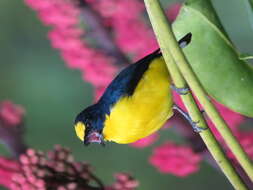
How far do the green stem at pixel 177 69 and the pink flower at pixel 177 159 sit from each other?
1.51ft

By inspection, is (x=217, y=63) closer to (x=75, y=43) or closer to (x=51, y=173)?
(x=51, y=173)

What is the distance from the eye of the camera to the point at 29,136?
1.61m

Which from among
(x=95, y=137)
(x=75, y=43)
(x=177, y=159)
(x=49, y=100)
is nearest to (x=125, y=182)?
(x=95, y=137)

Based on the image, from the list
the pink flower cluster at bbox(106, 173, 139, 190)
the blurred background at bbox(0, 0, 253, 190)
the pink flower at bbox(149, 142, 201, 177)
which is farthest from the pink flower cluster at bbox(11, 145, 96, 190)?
the blurred background at bbox(0, 0, 253, 190)

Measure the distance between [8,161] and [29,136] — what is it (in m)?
0.84

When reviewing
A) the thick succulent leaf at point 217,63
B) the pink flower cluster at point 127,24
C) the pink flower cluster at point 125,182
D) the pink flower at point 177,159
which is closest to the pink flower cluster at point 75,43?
the pink flower cluster at point 127,24

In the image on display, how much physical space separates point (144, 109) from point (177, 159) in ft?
0.93

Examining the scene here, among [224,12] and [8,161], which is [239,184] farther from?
[224,12]

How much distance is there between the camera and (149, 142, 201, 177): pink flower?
2.89 feet

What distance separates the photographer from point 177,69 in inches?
15.6

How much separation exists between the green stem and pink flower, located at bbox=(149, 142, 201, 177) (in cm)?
46

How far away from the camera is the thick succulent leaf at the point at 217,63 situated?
45 centimetres

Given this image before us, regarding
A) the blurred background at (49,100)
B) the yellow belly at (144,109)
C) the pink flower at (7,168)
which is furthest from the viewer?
the blurred background at (49,100)

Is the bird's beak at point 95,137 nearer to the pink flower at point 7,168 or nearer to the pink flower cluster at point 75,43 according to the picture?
the pink flower at point 7,168
